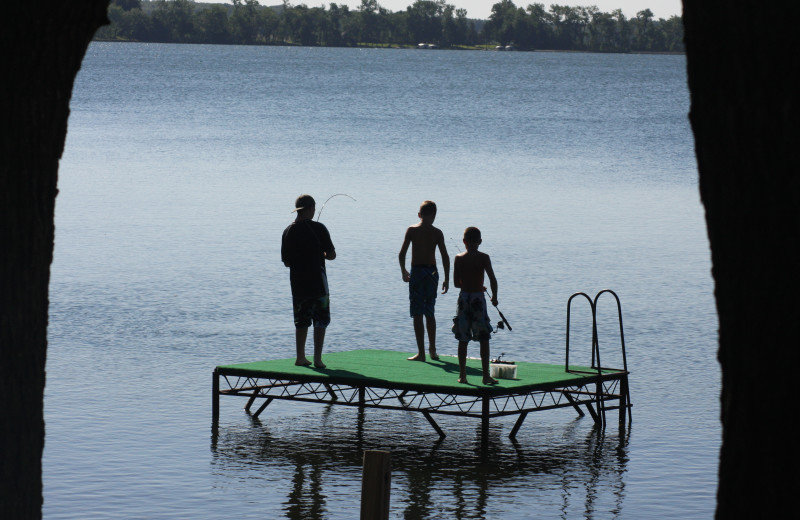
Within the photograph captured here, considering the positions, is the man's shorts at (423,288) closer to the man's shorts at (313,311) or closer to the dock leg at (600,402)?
the man's shorts at (313,311)

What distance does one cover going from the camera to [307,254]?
11352 mm

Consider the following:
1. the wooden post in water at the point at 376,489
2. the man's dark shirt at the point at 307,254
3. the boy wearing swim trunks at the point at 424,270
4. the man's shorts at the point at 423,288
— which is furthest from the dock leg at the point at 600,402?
the wooden post in water at the point at 376,489

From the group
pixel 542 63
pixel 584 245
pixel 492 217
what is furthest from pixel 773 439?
pixel 542 63

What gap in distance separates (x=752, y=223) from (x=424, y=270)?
342 inches

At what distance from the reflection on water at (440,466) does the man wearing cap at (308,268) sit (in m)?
0.78

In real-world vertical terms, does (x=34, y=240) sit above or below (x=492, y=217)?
above

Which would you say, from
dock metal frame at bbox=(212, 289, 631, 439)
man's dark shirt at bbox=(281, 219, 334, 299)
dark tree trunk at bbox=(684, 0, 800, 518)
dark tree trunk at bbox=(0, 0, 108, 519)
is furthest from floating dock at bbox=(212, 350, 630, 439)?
dark tree trunk at bbox=(684, 0, 800, 518)

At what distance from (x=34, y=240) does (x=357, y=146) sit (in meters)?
52.5

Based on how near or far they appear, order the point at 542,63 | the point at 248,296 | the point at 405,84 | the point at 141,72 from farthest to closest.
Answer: the point at 542,63
the point at 141,72
the point at 405,84
the point at 248,296

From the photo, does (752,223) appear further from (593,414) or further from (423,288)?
(593,414)

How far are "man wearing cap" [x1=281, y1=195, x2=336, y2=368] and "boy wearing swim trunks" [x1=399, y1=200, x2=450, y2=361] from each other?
0.82 meters

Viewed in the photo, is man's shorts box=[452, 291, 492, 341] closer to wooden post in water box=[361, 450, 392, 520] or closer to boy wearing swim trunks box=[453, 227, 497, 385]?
boy wearing swim trunks box=[453, 227, 497, 385]

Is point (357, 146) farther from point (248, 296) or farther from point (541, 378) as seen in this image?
point (541, 378)

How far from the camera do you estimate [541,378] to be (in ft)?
36.6
